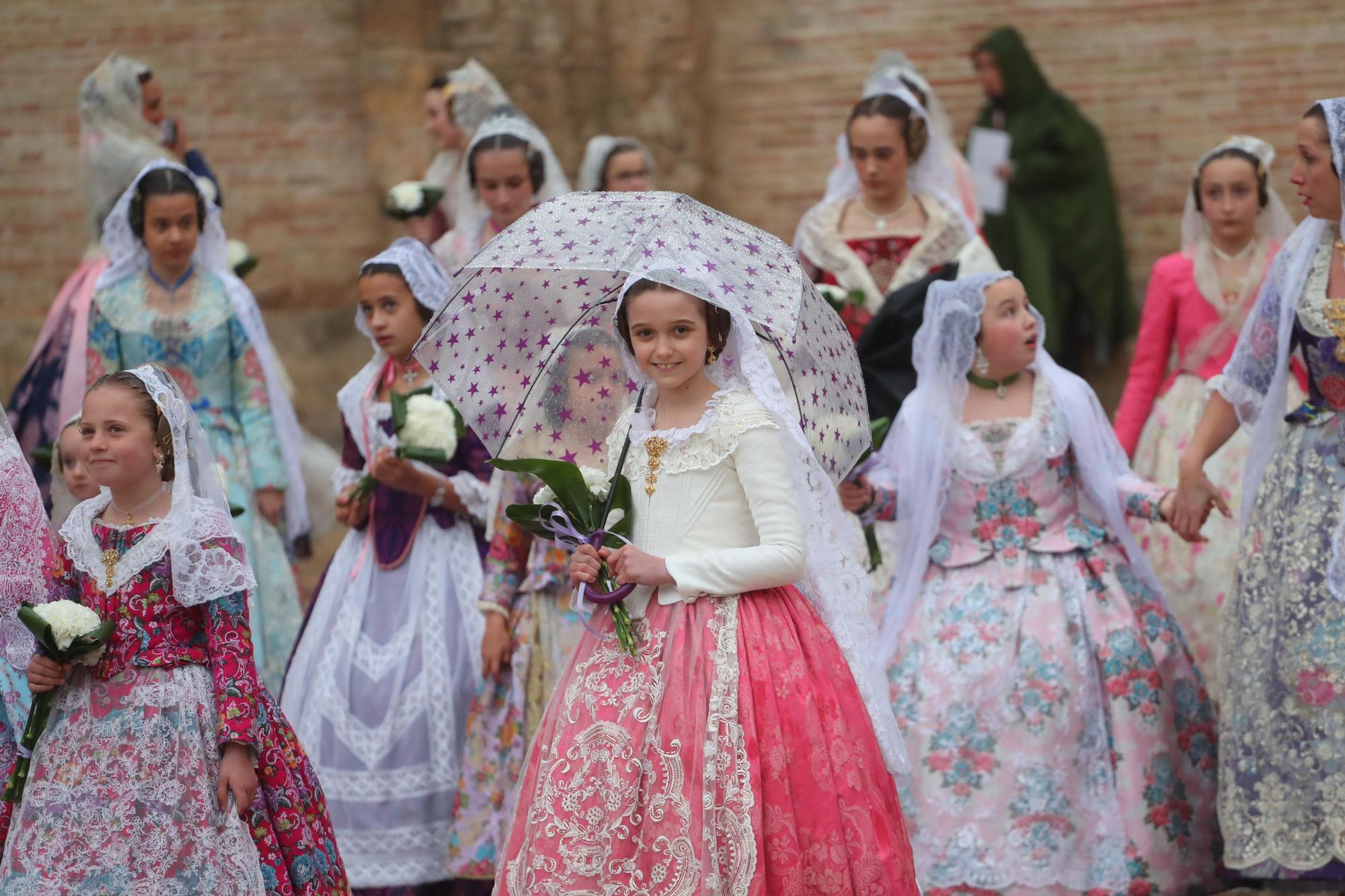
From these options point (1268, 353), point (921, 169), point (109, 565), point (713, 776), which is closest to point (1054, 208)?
point (921, 169)

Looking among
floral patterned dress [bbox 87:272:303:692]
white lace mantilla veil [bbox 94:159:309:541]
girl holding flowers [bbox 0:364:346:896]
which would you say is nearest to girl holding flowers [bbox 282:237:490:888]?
floral patterned dress [bbox 87:272:303:692]

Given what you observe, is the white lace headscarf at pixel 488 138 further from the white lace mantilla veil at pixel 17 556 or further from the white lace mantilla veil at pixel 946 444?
the white lace mantilla veil at pixel 17 556

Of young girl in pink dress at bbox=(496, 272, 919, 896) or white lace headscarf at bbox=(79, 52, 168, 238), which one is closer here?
young girl in pink dress at bbox=(496, 272, 919, 896)

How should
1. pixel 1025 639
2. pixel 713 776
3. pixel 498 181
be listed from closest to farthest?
1. pixel 713 776
2. pixel 1025 639
3. pixel 498 181

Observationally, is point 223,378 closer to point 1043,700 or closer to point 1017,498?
point 1017,498

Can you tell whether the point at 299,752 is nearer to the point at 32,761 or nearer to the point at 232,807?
the point at 232,807

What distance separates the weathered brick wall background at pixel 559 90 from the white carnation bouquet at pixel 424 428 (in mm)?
4836

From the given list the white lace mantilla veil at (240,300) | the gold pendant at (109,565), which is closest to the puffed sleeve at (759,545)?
the gold pendant at (109,565)

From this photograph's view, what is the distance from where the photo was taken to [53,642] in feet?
14.0

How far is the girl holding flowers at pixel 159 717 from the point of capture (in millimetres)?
4312

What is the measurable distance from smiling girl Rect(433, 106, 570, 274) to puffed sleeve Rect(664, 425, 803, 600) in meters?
3.23

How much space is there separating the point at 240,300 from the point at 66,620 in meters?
3.07

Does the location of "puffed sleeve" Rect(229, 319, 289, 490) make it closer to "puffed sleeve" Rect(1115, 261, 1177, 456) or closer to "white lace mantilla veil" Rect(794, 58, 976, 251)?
"white lace mantilla veil" Rect(794, 58, 976, 251)

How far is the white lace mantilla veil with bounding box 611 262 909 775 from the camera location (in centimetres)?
434
